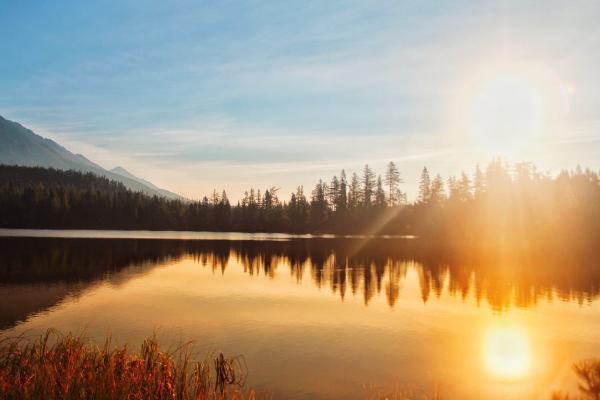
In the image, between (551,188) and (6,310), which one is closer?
(6,310)

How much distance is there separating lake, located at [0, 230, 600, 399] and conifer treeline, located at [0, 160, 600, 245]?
172 feet

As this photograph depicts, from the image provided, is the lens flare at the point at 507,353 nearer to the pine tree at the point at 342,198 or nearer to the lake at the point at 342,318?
the lake at the point at 342,318

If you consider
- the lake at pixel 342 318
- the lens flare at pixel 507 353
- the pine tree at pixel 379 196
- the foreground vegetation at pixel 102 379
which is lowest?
the lens flare at pixel 507 353

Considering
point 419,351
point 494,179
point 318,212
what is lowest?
point 419,351

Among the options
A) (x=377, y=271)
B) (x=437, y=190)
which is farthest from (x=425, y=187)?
(x=377, y=271)

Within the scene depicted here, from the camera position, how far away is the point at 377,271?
Answer: 165 feet

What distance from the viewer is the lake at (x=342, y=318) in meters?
17.3

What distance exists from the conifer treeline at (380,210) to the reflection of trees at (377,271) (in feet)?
106

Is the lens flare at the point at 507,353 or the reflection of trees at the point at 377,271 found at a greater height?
the reflection of trees at the point at 377,271

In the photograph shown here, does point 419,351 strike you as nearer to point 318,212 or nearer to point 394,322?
point 394,322

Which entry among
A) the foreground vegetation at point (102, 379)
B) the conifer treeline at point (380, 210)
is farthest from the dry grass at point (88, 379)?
the conifer treeline at point (380, 210)

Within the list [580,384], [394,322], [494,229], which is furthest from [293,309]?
[494,229]

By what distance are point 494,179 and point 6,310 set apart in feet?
399

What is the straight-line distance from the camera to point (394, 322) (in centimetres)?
2652
